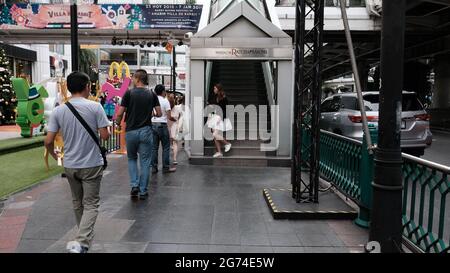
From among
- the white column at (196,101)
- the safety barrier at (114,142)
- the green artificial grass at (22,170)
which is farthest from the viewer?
the safety barrier at (114,142)

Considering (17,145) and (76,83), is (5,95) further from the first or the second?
(76,83)

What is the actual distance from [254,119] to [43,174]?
20.0 feet

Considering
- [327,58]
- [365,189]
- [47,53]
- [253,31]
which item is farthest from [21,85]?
[327,58]

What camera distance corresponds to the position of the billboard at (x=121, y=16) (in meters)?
22.5

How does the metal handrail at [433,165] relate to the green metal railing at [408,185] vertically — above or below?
above

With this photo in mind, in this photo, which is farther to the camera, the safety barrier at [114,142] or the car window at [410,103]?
the safety barrier at [114,142]

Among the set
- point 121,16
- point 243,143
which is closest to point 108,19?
point 121,16

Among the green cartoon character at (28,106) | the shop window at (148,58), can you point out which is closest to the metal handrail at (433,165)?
the green cartoon character at (28,106)

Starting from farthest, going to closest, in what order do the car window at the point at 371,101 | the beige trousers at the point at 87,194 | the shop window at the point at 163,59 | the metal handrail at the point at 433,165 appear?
the shop window at the point at 163,59 → the car window at the point at 371,101 → the beige trousers at the point at 87,194 → the metal handrail at the point at 433,165

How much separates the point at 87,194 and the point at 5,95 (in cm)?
2079

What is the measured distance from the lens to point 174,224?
17.7 feet

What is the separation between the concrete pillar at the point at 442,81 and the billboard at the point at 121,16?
17.2 metres

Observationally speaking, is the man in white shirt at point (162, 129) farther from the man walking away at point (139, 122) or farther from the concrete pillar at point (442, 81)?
the concrete pillar at point (442, 81)

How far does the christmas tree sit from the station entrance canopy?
2072 millimetres
